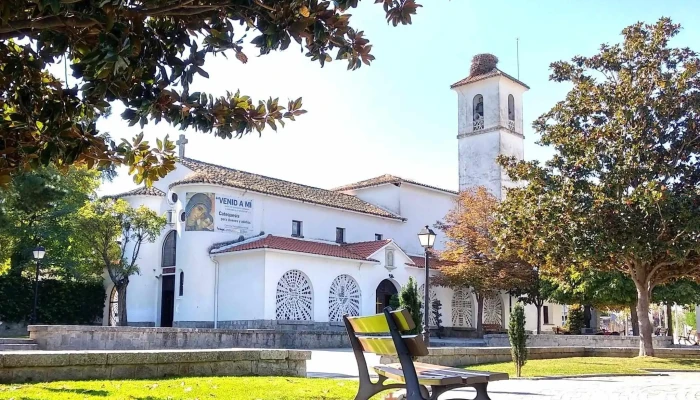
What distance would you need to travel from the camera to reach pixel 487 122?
4822 cm

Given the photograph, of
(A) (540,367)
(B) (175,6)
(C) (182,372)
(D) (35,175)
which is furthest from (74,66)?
(D) (35,175)

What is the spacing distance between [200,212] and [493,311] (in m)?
20.5

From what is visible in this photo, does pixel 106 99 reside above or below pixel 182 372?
above

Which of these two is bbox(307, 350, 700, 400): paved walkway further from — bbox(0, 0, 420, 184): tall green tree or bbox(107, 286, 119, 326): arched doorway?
bbox(107, 286, 119, 326): arched doorway

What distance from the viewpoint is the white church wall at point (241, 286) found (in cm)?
2994

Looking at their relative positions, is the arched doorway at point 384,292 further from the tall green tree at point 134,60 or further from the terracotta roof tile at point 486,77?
the tall green tree at point 134,60

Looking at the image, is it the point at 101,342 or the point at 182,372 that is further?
the point at 101,342

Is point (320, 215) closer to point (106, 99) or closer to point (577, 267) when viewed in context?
point (577, 267)

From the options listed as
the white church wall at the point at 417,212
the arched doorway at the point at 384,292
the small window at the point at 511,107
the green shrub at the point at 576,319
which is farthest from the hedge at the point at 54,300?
the green shrub at the point at 576,319

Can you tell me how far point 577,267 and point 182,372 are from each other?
15024mm

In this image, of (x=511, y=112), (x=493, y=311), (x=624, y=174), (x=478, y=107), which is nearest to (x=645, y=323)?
(x=624, y=174)

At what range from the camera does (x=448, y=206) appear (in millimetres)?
45406

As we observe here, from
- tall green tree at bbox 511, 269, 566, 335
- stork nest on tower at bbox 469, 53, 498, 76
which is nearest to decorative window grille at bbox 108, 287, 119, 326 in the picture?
tall green tree at bbox 511, 269, 566, 335

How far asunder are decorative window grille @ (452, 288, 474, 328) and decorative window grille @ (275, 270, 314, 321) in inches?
476
